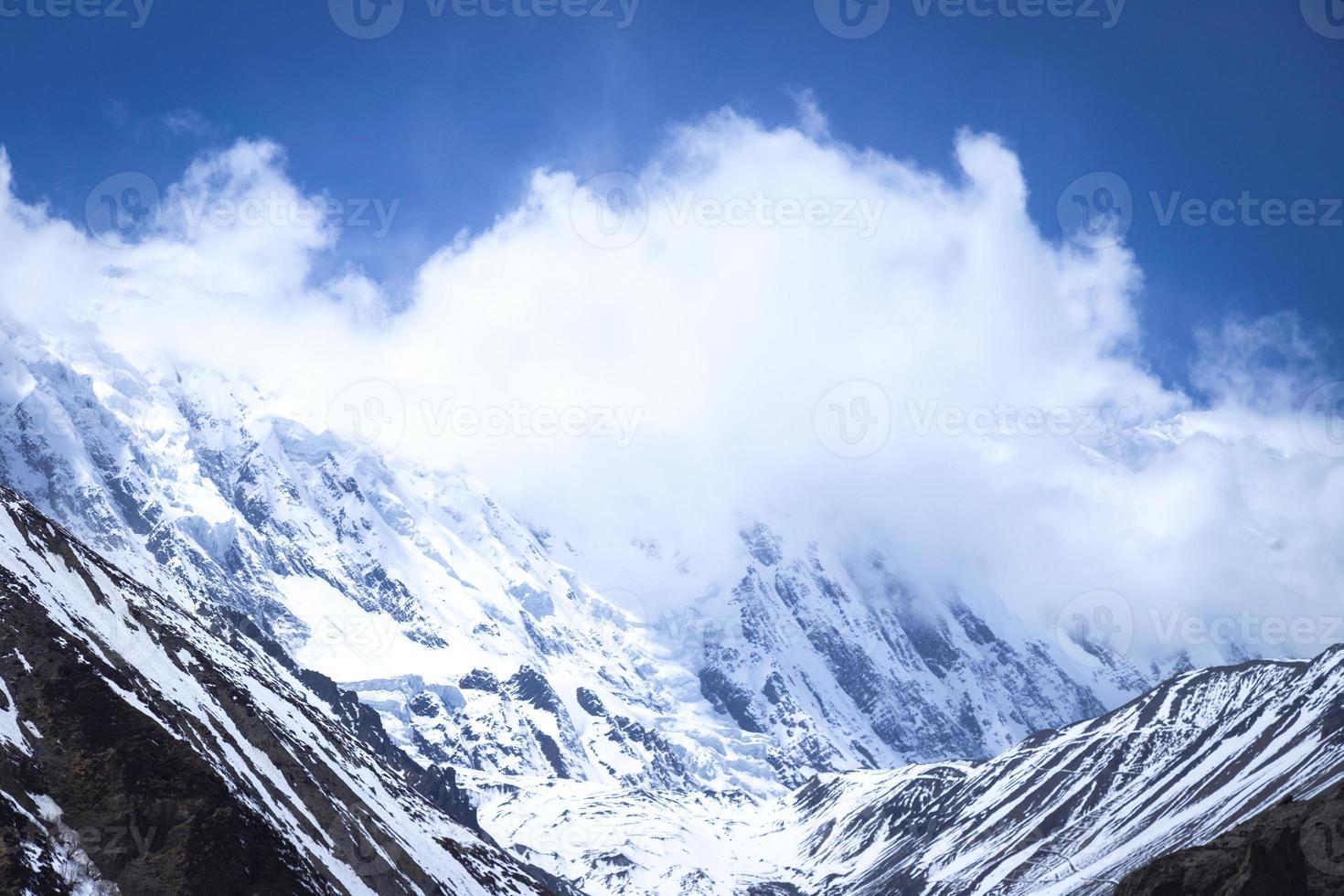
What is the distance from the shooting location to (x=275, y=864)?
10719 centimetres

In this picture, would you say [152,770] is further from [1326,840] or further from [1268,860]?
[1326,840]

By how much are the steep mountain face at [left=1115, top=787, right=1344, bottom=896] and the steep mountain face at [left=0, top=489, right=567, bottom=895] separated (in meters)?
63.7

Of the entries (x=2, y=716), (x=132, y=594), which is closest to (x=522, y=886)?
(x=132, y=594)

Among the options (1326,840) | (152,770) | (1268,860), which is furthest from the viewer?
(152,770)

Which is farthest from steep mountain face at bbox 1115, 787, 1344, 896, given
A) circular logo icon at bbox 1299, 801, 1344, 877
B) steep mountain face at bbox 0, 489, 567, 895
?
steep mountain face at bbox 0, 489, 567, 895

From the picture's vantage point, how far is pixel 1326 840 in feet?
203

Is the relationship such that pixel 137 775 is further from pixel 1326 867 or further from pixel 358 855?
pixel 1326 867

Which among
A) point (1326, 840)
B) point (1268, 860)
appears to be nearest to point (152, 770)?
point (1268, 860)

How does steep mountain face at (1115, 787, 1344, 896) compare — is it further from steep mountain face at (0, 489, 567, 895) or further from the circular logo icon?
steep mountain face at (0, 489, 567, 895)

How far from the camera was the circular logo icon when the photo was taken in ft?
200

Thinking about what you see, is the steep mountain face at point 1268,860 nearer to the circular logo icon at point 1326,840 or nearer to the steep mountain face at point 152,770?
the circular logo icon at point 1326,840

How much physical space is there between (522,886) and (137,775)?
332 feet

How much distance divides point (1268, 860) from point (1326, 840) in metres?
2.72

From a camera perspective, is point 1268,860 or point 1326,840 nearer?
point 1326,840
